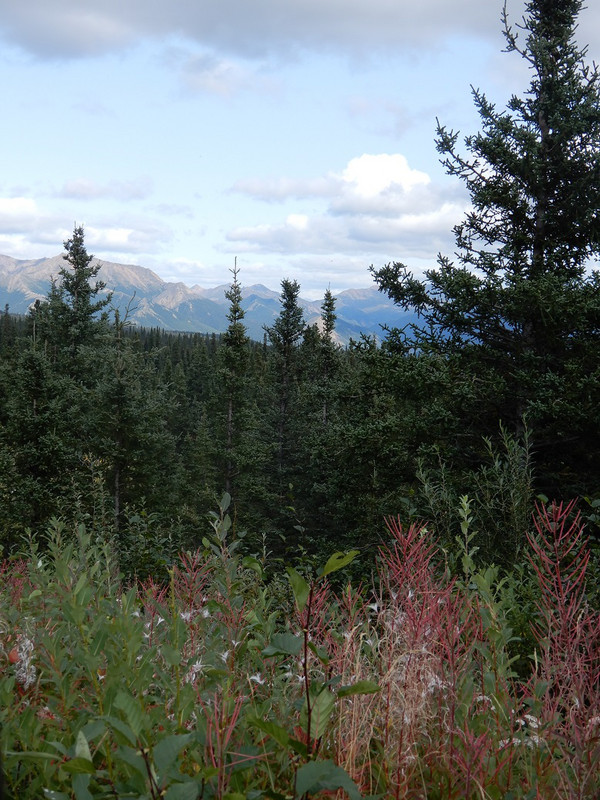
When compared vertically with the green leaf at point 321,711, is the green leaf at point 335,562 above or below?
above

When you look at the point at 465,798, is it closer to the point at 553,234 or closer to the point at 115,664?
the point at 115,664

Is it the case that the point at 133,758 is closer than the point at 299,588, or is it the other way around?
the point at 133,758

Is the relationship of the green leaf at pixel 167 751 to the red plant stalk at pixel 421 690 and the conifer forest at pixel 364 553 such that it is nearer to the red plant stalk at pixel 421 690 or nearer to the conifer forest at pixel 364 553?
the conifer forest at pixel 364 553

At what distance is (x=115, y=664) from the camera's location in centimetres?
194

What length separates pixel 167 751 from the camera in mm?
1316

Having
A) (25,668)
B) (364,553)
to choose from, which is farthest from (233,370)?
(25,668)

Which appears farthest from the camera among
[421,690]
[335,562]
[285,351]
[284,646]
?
[285,351]

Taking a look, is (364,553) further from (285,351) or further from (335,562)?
(285,351)

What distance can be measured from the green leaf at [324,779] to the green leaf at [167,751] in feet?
0.92

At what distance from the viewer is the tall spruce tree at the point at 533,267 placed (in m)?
10.6

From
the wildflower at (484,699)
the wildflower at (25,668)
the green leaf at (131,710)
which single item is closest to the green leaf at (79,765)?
the green leaf at (131,710)

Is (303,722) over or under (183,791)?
under

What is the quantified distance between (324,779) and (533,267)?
1154cm

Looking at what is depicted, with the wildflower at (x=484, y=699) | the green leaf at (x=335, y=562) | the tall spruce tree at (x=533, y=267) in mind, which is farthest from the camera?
the tall spruce tree at (x=533, y=267)
